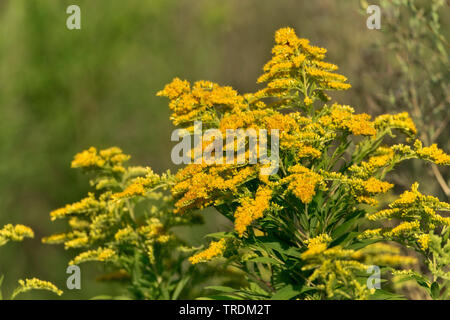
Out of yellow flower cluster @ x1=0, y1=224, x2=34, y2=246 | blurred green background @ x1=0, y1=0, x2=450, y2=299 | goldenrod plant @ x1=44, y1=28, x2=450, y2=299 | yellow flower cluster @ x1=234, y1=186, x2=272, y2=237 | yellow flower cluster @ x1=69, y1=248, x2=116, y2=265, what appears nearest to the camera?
yellow flower cluster @ x1=234, y1=186, x2=272, y2=237

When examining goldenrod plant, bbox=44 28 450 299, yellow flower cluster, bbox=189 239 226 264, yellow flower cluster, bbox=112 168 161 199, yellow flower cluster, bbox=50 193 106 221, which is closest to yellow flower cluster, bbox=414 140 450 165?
goldenrod plant, bbox=44 28 450 299

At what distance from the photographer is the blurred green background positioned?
21.2 feet

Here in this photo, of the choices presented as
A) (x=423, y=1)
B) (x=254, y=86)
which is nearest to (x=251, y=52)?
(x=254, y=86)

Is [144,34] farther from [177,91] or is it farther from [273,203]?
[273,203]

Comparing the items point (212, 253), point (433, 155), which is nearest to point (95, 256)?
point (212, 253)

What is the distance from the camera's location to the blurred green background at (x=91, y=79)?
255 inches

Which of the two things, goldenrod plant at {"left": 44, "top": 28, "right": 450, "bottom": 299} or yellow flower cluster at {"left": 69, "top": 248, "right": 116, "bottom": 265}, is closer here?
goldenrod plant at {"left": 44, "top": 28, "right": 450, "bottom": 299}

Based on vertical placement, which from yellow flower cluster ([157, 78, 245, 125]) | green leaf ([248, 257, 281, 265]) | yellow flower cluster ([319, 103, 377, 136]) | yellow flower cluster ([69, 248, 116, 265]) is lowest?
green leaf ([248, 257, 281, 265])

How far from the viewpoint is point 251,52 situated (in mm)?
7762

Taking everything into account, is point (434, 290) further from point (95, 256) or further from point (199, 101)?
point (95, 256)

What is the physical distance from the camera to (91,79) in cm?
731

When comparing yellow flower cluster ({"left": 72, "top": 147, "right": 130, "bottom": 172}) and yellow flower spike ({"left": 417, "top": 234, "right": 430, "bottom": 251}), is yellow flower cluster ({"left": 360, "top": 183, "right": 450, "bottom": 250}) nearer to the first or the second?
yellow flower spike ({"left": 417, "top": 234, "right": 430, "bottom": 251})

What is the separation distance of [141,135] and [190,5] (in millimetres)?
3027

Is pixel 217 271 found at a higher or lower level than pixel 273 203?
lower
